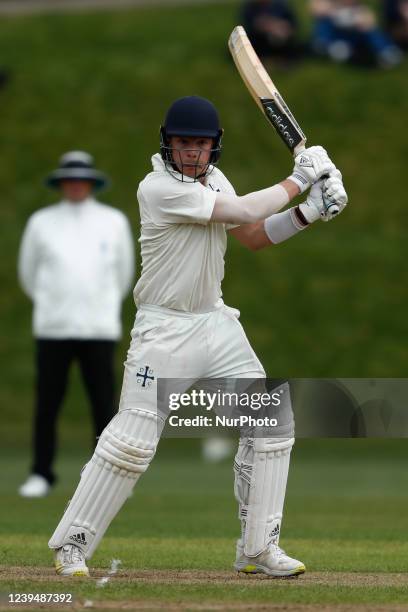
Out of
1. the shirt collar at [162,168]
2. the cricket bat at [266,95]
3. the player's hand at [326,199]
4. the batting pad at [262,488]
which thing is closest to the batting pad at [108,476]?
the batting pad at [262,488]

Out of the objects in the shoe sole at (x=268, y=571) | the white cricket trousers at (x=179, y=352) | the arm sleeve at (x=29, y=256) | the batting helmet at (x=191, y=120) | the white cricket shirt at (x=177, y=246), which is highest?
the arm sleeve at (x=29, y=256)

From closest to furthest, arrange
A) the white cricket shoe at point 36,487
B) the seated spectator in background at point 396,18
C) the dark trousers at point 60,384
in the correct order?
the white cricket shoe at point 36,487, the dark trousers at point 60,384, the seated spectator in background at point 396,18

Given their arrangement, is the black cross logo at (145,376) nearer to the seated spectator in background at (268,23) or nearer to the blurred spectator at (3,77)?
the seated spectator in background at (268,23)

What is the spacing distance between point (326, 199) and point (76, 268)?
4381 millimetres

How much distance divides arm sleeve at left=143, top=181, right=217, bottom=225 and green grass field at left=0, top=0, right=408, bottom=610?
1460mm

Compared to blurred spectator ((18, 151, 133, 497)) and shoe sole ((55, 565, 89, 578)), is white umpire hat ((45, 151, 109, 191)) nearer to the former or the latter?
blurred spectator ((18, 151, 133, 497))

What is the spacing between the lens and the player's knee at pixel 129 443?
5.83 metres

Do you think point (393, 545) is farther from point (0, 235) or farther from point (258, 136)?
point (258, 136)

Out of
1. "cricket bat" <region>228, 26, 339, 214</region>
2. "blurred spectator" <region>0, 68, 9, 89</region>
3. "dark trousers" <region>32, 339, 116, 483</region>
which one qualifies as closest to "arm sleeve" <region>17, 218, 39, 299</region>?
"dark trousers" <region>32, 339, 116, 483</region>

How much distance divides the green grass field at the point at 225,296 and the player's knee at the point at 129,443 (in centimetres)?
46

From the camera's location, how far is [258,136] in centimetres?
A: 2120

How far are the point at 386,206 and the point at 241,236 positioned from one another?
1355 centimetres

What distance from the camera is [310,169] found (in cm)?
605

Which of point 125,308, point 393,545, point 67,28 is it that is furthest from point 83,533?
point 67,28
